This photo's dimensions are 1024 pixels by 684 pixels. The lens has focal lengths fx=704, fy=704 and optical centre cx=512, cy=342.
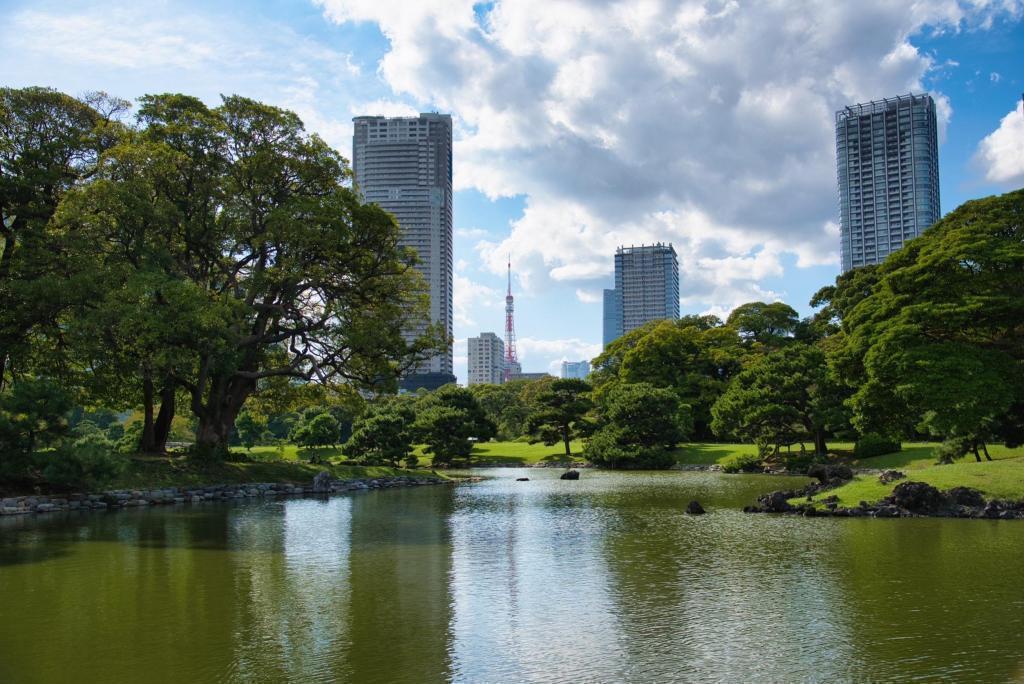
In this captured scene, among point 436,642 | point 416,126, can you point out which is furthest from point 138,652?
point 416,126

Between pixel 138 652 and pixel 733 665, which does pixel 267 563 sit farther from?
pixel 733 665

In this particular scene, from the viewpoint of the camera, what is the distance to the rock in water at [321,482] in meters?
33.0

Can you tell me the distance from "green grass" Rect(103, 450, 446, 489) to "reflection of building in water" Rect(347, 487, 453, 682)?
34.9 ft

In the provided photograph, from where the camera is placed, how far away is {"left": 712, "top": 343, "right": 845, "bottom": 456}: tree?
41.1 m

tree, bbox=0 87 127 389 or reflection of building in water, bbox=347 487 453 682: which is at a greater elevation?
tree, bbox=0 87 127 389

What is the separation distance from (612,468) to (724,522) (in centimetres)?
2867

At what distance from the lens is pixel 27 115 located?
2825cm

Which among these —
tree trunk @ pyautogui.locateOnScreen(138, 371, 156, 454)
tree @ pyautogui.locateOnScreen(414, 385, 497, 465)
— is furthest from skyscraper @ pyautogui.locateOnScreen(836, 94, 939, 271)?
tree trunk @ pyautogui.locateOnScreen(138, 371, 156, 454)

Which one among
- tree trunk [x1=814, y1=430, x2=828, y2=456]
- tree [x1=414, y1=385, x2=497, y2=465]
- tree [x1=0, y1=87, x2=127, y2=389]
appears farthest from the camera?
tree [x1=414, y1=385, x2=497, y2=465]

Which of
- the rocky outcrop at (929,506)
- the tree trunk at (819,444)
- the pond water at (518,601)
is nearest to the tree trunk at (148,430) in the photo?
the pond water at (518,601)

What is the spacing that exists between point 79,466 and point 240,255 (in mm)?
12793

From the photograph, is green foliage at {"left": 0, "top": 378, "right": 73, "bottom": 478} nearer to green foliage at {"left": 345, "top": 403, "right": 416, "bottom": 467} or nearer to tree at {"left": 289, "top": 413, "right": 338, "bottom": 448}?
green foliage at {"left": 345, "top": 403, "right": 416, "bottom": 467}

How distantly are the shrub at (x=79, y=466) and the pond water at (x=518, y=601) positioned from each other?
421 centimetres

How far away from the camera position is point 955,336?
24578 mm
